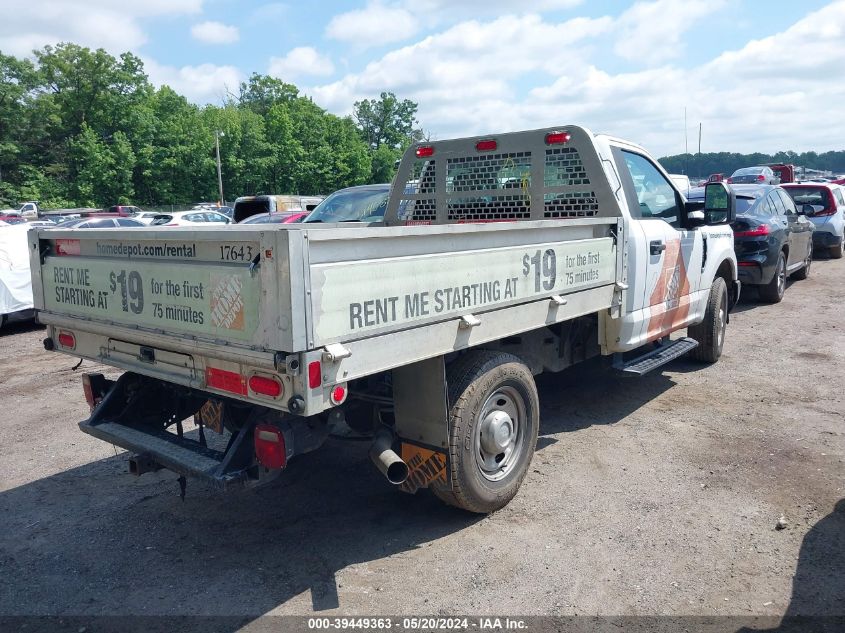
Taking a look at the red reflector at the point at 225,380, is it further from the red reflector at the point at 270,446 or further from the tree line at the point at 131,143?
the tree line at the point at 131,143

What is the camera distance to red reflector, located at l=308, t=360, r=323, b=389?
297 centimetres

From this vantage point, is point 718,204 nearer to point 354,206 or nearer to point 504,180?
point 504,180

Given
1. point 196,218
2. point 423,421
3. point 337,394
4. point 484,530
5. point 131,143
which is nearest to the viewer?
point 337,394

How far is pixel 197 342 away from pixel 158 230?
640 mm

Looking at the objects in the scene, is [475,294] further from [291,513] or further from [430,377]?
[291,513]

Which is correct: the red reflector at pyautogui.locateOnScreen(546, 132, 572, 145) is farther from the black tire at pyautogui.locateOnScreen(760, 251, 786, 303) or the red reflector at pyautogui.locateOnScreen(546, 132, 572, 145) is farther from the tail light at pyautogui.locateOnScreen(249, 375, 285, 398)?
the black tire at pyautogui.locateOnScreen(760, 251, 786, 303)

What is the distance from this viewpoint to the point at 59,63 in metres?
53.1

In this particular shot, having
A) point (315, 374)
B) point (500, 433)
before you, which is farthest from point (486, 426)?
point (315, 374)

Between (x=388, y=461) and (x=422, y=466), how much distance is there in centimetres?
29

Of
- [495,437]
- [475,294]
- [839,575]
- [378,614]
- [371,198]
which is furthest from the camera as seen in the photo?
[371,198]

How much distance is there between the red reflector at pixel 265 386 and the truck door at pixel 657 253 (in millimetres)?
3196

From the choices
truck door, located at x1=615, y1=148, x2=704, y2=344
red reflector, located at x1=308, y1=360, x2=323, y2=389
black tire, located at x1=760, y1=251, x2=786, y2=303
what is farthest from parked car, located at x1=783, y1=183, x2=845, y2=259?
red reflector, located at x1=308, y1=360, x2=323, y2=389

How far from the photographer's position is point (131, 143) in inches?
1937

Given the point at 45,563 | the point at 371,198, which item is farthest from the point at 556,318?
the point at 371,198
